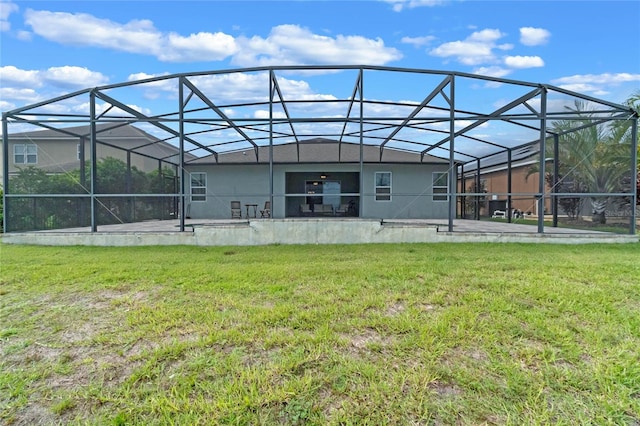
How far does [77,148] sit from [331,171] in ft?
29.1

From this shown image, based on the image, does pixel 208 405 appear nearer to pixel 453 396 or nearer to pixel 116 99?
pixel 453 396

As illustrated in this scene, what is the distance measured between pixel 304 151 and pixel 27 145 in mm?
9406

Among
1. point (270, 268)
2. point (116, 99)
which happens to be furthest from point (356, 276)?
point (116, 99)

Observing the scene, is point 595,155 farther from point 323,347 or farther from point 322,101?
point 323,347

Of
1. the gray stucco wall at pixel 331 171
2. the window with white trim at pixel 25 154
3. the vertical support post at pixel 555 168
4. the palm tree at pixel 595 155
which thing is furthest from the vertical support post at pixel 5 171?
the vertical support post at pixel 555 168

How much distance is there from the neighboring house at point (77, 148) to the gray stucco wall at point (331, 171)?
7.04 ft

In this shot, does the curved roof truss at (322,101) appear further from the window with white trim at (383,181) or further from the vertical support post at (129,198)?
the window with white trim at (383,181)

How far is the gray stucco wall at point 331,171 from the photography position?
46.3ft

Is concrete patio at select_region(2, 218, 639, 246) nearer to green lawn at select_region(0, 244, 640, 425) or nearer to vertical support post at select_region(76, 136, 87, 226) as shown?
vertical support post at select_region(76, 136, 87, 226)

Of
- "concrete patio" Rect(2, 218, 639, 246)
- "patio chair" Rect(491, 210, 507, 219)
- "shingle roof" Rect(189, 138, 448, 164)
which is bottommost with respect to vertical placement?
"concrete patio" Rect(2, 218, 639, 246)

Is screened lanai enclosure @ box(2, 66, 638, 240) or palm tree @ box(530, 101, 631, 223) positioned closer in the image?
screened lanai enclosure @ box(2, 66, 638, 240)

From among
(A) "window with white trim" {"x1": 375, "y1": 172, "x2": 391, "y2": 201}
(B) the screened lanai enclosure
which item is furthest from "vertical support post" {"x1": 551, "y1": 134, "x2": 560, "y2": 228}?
(A) "window with white trim" {"x1": 375, "y1": 172, "x2": 391, "y2": 201}

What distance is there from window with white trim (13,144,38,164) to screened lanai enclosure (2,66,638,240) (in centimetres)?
4

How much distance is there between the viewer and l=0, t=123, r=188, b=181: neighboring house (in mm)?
8930
